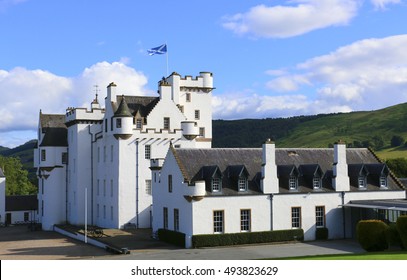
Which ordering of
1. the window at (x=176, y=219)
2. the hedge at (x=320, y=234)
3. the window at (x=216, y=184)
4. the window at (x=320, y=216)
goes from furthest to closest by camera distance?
the window at (x=320, y=216) → the hedge at (x=320, y=234) → the window at (x=176, y=219) → the window at (x=216, y=184)

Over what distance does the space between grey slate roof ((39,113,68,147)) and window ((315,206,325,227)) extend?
113 feet

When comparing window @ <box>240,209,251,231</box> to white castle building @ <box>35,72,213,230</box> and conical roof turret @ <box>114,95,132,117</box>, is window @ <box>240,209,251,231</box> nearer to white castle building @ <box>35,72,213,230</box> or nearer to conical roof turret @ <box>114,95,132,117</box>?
white castle building @ <box>35,72,213,230</box>

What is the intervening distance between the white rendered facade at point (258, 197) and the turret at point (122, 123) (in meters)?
7.01

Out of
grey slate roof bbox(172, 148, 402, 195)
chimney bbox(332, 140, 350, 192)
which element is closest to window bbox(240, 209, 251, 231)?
grey slate roof bbox(172, 148, 402, 195)

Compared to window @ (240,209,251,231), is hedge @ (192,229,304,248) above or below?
below

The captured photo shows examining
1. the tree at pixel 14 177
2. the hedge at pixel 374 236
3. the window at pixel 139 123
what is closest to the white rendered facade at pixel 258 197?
the hedge at pixel 374 236

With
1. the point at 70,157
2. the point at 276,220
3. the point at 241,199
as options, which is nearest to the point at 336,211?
the point at 276,220

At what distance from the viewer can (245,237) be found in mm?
43812

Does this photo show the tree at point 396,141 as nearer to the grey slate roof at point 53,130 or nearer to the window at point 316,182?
the grey slate roof at point 53,130

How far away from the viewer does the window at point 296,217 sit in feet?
152

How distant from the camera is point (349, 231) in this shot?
48.2 m

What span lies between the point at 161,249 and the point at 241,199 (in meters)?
7.87

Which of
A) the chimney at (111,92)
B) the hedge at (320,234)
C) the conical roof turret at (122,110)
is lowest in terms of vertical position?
the hedge at (320,234)

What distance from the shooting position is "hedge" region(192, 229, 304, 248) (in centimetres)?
4247
